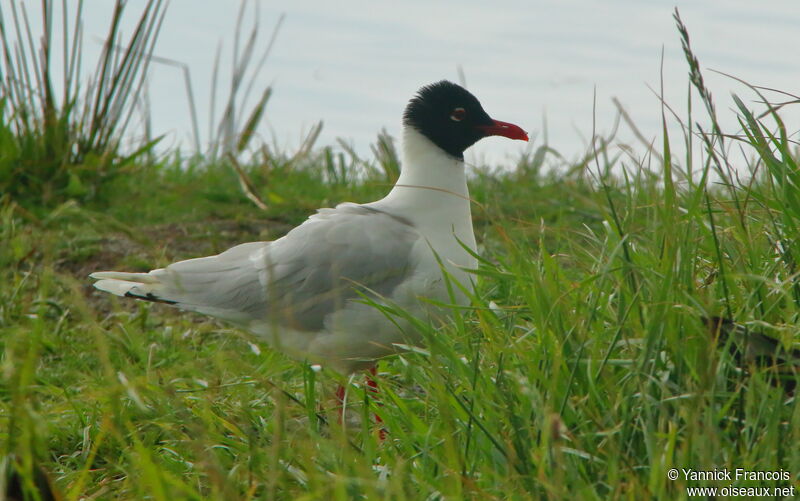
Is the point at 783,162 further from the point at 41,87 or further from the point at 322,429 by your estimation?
the point at 41,87

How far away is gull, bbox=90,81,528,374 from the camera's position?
11.4ft

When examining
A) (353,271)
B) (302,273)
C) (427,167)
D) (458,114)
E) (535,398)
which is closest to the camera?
(535,398)

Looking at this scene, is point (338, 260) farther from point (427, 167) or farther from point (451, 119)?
point (451, 119)

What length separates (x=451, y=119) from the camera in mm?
4160

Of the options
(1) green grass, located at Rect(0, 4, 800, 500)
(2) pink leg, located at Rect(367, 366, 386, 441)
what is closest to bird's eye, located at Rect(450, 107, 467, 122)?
(1) green grass, located at Rect(0, 4, 800, 500)

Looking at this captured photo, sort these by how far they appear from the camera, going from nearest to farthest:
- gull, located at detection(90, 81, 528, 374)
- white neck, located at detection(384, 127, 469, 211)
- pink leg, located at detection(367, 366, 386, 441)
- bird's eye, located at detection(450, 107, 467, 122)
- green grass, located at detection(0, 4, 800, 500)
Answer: green grass, located at detection(0, 4, 800, 500) → pink leg, located at detection(367, 366, 386, 441) → gull, located at detection(90, 81, 528, 374) → white neck, located at detection(384, 127, 469, 211) → bird's eye, located at detection(450, 107, 467, 122)

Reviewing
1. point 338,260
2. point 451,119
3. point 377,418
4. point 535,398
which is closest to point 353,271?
point 338,260

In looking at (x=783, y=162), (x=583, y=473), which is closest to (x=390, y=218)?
(x=783, y=162)

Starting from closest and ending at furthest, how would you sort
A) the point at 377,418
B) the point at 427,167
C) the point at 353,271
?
the point at 377,418, the point at 353,271, the point at 427,167

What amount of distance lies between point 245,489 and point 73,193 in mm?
3965

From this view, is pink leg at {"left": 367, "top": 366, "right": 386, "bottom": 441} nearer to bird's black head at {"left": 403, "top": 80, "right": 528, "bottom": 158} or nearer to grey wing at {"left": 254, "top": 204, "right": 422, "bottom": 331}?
grey wing at {"left": 254, "top": 204, "right": 422, "bottom": 331}

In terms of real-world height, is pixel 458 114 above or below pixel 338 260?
above

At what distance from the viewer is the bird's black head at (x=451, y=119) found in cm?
413

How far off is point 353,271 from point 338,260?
81 mm
